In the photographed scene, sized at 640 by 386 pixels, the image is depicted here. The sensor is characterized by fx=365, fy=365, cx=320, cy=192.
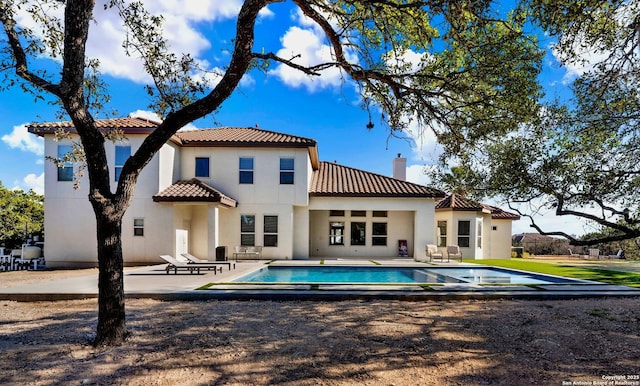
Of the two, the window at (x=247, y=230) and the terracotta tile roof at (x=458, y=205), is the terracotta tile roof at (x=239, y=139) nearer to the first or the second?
the window at (x=247, y=230)

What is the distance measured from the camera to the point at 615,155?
288 inches

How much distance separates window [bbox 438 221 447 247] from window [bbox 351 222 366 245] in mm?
4904

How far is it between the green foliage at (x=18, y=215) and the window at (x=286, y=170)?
44.1 ft

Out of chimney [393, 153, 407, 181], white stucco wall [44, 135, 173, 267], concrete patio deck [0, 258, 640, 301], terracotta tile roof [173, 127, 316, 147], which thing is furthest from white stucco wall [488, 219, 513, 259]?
white stucco wall [44, 135, 173, 267]

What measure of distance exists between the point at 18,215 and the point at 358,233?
2045 centimetres

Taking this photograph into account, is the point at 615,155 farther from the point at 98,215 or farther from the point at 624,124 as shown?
the point at 98,215

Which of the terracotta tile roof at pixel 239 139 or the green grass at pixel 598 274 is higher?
the terracotta tile roof at pixel 239 139

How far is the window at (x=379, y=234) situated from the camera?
22.9 metres

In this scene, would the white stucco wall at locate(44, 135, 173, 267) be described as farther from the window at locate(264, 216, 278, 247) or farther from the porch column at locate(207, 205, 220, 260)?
the window at locate(264, 216, 278, 247)

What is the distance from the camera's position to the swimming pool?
42.6 ft

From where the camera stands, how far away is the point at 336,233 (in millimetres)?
23000

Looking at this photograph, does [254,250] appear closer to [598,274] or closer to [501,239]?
[598,274]

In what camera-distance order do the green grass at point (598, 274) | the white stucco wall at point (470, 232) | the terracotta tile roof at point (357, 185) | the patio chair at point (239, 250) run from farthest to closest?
the white stucco wall at point (470, 232), the terracotta tile roof at point (357, 185), the patio chair at point (239, 250), the green grass at point (598, 274)

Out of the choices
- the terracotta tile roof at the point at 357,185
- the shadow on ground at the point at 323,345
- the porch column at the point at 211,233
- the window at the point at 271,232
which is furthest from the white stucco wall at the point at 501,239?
the porch column at the point at 211,233
